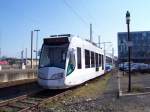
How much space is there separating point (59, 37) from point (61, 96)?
360 centimetres

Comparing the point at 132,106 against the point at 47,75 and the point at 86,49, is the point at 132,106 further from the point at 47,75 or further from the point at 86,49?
the point at 86,49

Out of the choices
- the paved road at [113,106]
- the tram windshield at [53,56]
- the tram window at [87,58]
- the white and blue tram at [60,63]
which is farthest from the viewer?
the tram window at [87,58]

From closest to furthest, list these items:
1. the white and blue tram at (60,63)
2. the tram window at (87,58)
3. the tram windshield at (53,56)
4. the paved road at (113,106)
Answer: the paved road at (113,106) < the white and blue tram at (60,63) < the tram windshield at (53,56) < the tram window at (87,58)

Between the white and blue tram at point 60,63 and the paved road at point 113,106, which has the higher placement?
the white and blue tram at point 60,63

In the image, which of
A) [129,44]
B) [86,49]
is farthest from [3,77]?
[129,44]

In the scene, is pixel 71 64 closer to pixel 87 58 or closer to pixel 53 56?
pixel 53 56

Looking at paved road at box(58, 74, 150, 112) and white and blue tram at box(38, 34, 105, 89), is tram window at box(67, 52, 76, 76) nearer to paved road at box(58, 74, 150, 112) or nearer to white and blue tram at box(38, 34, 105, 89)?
white and blue tram at box(38, 34, 105, 89)

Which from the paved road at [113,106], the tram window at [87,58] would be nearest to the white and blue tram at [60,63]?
the tram window at [87,58]

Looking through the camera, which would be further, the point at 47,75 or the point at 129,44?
the point at 129,44

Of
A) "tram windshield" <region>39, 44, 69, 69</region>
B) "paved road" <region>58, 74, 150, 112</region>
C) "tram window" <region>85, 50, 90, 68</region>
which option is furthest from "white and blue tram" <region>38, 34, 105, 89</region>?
"paved road" <region>58, 74, 150, 112</region>

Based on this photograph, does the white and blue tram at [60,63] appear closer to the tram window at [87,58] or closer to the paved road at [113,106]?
the tram window at [87,58]

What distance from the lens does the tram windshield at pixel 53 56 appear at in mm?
17922

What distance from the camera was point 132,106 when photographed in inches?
516

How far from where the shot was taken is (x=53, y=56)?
60.0ft
